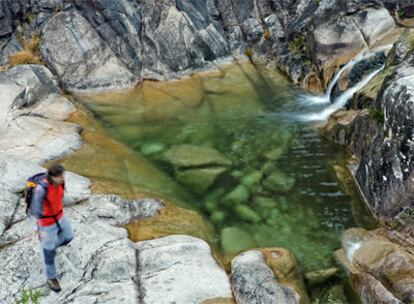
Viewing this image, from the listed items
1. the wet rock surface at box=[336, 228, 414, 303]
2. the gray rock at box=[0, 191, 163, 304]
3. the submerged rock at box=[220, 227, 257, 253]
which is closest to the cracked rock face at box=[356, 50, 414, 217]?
the wet rock surface at box=[336, 228, 414, 303]

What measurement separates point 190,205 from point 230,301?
18.6ft

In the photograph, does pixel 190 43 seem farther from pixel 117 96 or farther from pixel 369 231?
pixel 369 231

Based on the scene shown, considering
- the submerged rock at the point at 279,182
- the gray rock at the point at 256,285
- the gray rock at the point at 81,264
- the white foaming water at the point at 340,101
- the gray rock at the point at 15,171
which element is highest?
the gray rock at the point at 15,171

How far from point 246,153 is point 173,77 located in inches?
439

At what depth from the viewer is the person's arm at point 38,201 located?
12.1m

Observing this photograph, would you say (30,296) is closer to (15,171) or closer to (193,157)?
(15,171)

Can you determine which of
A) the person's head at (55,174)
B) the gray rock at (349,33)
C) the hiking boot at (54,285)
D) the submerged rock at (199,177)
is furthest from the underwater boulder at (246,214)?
the gray rock at (349,33)

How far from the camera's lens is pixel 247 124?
24.9 metres

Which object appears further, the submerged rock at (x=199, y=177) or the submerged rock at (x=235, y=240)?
the submerged rock at (x=199, y=177)

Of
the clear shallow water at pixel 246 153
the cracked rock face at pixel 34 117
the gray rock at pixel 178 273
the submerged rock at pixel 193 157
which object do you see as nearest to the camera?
the gray rock at pixel 178 273

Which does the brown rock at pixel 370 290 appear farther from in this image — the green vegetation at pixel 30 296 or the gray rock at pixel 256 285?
the green vegetation at pixel 30 296

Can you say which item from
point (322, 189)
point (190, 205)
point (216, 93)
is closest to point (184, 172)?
point (190, 205)

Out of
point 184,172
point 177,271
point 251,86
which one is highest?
point 177,271

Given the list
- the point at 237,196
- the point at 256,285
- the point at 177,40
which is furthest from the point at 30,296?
the point at 177,40
